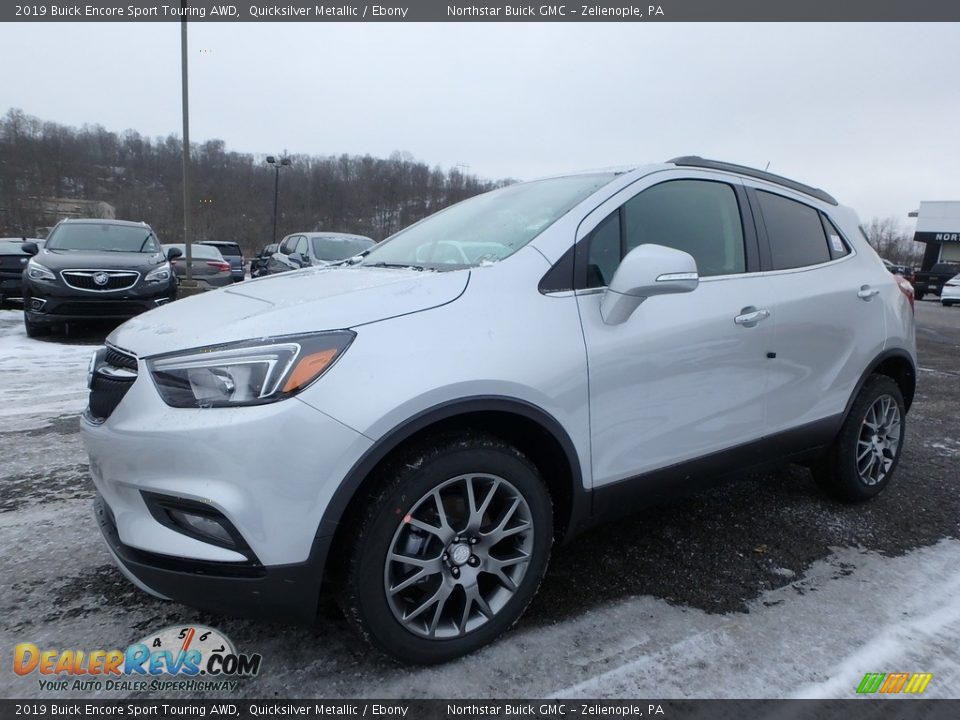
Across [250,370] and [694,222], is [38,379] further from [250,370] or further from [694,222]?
[694,222]

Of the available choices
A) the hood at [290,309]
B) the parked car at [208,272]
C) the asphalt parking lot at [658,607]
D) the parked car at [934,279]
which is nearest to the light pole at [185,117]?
the parked car at [208,272]

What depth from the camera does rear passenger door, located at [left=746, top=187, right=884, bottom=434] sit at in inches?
116

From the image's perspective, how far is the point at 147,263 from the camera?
8.62m

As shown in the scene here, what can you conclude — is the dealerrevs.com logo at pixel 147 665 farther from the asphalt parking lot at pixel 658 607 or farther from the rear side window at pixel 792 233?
the rear side window at pixel 792 233

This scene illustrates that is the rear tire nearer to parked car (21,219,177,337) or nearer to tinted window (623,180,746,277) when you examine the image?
tinted window (623,180,746,277)

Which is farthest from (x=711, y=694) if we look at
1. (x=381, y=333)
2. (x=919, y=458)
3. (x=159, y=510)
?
(x=919, y=458)

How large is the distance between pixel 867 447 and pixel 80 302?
875cm

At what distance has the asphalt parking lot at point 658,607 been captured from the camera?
2.03 m

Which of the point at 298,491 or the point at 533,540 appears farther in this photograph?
the point at 533,540

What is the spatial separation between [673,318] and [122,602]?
2.39 meters

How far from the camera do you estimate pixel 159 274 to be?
339 inches

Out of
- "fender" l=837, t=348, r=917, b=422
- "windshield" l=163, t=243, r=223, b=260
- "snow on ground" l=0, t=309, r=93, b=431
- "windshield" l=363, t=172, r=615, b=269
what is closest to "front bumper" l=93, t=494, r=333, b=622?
"windshield" l=363, t=172, r=615, b=269

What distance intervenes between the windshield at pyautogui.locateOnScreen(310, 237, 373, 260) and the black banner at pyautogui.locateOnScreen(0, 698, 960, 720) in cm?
973
